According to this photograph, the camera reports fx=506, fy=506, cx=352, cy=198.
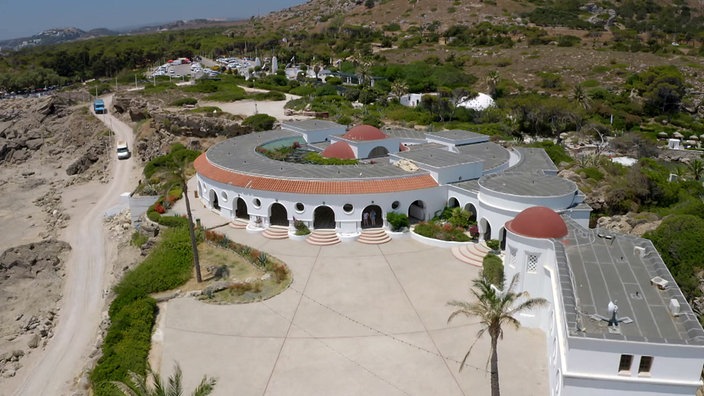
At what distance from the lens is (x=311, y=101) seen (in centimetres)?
8050

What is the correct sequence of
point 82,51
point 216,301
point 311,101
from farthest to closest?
point 82,51, point 311,101, point 216,301

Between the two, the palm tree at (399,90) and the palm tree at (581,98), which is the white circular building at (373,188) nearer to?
the palm tree at (581,98)

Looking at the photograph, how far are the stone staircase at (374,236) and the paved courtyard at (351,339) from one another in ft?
10.8

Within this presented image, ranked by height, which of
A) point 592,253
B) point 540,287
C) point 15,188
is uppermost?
point 592,253

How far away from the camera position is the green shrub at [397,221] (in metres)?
35.4

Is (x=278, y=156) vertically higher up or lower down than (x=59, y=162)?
higher up

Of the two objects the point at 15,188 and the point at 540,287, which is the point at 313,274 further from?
the point at 15,188

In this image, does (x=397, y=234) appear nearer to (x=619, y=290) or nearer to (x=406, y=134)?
(x=619, y=290)

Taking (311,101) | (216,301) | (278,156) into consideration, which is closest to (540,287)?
(216,301)

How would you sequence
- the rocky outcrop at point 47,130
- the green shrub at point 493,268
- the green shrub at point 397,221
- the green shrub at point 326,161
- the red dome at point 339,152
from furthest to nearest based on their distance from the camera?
1. the rocky outcrop at point 47,130
2. the red dome at point 339,152
3. the green shrub at point 326,161
4. the green shrub at point 397,221
5. the green shrub at point 493,268

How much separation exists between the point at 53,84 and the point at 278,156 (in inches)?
3778

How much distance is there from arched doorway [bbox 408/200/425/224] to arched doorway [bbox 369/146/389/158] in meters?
8.63

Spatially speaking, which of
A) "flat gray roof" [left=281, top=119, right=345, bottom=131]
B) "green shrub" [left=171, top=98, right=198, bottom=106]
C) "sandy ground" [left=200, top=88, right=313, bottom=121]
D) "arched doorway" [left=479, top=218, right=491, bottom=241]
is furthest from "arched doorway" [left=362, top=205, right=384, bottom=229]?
"green shrub" [left=171, top=98, right=198, bottom=106]

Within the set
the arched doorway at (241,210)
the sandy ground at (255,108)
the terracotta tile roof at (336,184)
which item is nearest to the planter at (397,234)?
the terracotta tile roof at (336,184)
